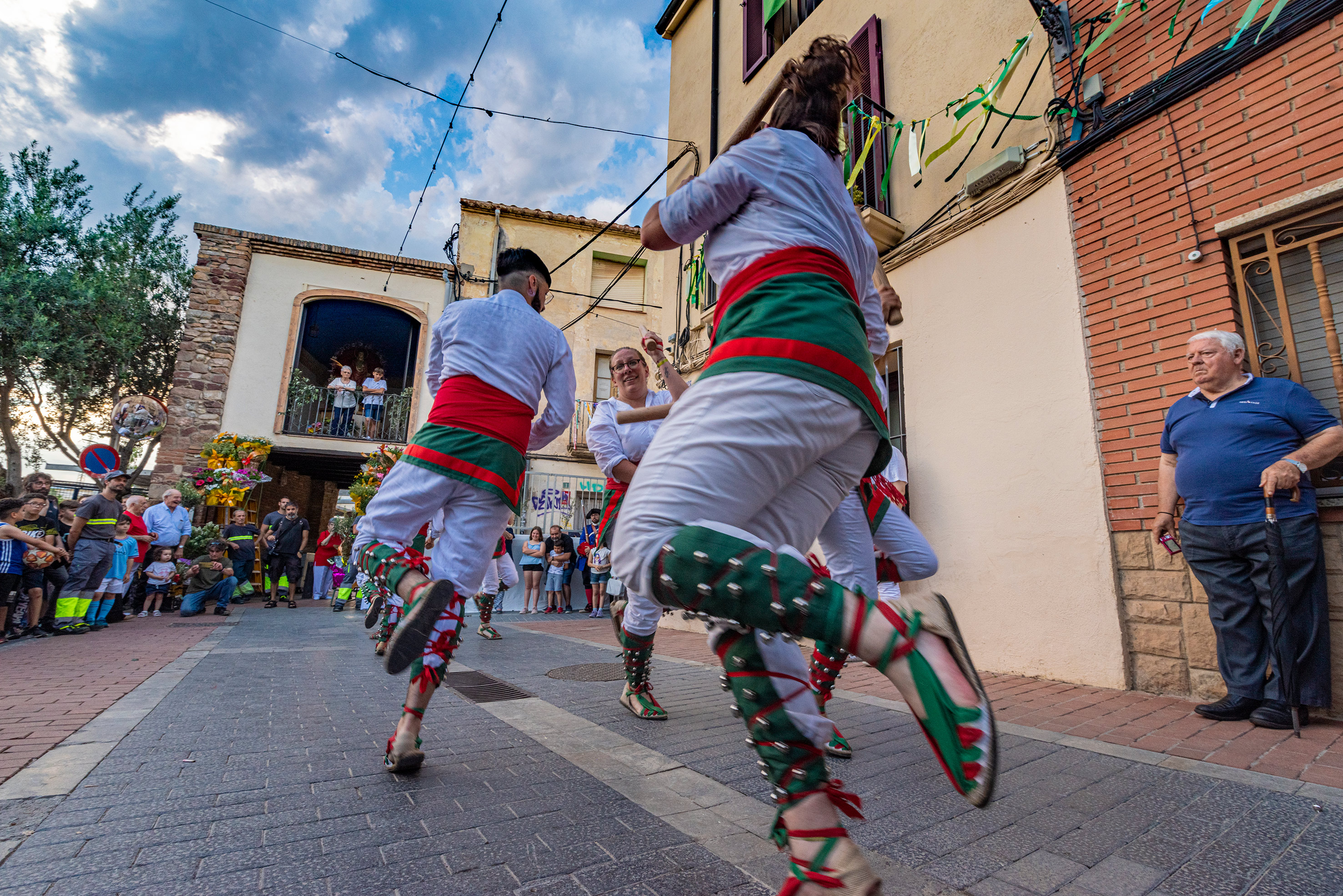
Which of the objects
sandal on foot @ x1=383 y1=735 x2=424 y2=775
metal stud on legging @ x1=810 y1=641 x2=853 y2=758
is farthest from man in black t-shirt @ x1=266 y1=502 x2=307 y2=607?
metal stud on legging @ x1=810 y1=641 x2=853 y2=758

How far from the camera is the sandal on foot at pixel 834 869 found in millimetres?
1041

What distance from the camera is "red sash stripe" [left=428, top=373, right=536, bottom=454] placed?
2551 mm

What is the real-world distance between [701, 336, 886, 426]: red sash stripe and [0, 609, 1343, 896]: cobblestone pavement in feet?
3.64

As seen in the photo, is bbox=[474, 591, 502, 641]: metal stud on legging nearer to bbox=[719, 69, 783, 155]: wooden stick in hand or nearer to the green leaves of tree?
bbox=[719, 69, 783, 155]: wooden stick in hand

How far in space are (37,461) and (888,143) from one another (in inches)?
962

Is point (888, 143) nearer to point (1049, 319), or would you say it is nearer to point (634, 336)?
point (1049, 319)

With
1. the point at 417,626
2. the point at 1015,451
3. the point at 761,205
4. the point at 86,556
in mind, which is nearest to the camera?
the point at 761,205

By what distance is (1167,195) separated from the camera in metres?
4.20

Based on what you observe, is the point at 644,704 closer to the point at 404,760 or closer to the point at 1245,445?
the point at 404,760

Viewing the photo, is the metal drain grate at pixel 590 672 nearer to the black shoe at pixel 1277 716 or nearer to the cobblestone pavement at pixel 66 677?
the cobblestone pavement at pixel 66 677

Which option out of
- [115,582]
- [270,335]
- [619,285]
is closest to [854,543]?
[115,582]

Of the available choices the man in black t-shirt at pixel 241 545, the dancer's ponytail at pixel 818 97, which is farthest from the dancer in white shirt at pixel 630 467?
the man in black t-shirt at pixel 241 545

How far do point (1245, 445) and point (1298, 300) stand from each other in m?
1.23

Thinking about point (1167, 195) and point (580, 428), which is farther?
point (580, 428)
